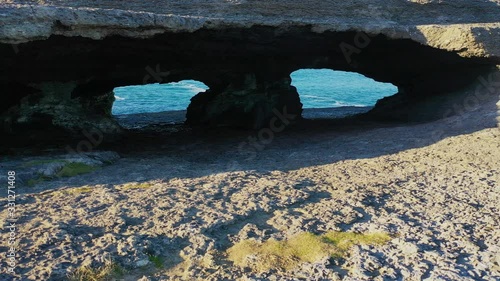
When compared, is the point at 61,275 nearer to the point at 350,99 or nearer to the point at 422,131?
the point at 422,131

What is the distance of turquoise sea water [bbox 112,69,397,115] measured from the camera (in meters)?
35.2

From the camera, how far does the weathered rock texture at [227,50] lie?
7.68 m

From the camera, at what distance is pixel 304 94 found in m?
44.5

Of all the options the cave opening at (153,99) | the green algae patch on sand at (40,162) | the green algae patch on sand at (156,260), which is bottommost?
the cave opening at (153,99)

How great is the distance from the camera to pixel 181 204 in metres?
5.03

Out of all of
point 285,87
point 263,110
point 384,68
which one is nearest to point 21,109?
point 263,110

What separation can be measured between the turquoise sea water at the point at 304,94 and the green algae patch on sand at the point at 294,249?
87.4 ft

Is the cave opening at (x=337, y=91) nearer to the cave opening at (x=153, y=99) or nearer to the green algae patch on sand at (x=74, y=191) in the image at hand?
the cave opening at (x=153, y=99)

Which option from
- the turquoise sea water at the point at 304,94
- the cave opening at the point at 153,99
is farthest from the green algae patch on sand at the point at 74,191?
the turquoise sea water at the point at 304,94

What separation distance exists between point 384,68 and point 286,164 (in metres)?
7.98

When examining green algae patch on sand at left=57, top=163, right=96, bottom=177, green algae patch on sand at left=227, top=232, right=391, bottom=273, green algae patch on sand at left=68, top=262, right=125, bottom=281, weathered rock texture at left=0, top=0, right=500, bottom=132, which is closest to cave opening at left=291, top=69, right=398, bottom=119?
weathered rock texture at left=0, top=0, right=500, bottom=132

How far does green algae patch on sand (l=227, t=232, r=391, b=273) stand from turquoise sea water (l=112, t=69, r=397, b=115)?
26646 mm

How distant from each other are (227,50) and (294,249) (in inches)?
299

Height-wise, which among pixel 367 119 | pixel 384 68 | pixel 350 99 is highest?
pixel 384 68
